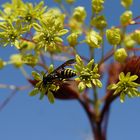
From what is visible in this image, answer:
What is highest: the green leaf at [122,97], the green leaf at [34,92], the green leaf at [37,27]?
the green leaf at [37,27]

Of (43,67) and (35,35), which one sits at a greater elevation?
(35,35)

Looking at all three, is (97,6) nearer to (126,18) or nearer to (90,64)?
→ (126,18)

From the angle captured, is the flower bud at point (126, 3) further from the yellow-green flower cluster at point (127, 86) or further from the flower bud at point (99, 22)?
the yellow-green flower cluster at point (127, 86)

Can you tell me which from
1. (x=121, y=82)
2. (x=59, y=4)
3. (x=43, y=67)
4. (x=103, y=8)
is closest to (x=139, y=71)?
(x=121, y=82)

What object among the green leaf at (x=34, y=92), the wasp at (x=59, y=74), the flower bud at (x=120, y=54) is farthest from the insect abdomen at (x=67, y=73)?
the flower bud at (x=120, y=54)

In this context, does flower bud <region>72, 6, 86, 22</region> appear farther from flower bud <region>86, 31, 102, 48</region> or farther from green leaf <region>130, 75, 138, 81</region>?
green leaf <region>130, 75, 138, 81</region>

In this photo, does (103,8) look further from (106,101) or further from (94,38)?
(106,101)
